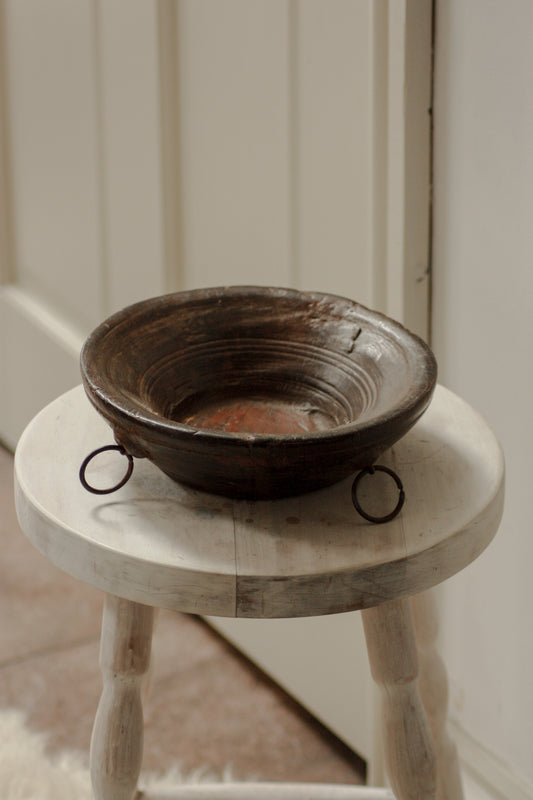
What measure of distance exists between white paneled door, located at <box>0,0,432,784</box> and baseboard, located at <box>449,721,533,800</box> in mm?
107

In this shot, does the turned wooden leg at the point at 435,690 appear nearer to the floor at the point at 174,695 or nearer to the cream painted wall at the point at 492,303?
the cream painted wall at the point at 492,303

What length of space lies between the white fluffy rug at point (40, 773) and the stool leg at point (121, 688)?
320 millimetres

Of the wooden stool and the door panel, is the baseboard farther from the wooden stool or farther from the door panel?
the door panel

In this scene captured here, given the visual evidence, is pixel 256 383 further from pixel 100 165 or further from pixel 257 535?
pixel 100 165

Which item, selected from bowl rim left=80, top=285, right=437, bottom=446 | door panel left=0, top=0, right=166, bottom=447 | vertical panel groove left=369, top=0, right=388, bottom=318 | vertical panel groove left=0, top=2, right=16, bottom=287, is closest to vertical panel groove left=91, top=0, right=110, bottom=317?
door panel left=0, top=0, right=166, bottom=447

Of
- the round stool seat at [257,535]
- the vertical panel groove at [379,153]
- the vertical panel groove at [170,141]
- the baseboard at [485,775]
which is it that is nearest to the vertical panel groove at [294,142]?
the vertical panel groove at [379,153]

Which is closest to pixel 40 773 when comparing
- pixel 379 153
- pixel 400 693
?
pixel 400 693

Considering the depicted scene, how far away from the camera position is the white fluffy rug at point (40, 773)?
1078mm

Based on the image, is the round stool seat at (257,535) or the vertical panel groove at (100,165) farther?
the vertical panel groove at (100,165)

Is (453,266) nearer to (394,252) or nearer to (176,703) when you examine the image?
(394,252)

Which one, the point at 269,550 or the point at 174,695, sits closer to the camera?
the point at 269,550

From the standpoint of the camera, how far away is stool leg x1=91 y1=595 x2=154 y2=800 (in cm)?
75

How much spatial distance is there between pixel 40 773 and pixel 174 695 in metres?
0.20

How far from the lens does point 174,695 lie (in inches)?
49.4
